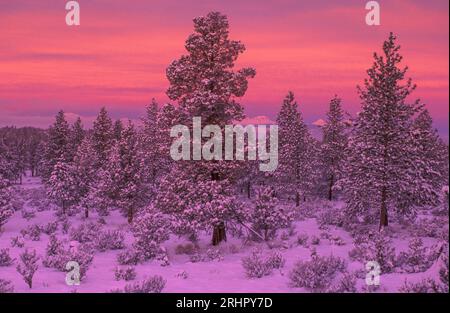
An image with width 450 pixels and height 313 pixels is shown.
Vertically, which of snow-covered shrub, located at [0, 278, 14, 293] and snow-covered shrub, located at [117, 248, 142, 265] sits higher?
snow-covered shrub, located at [0, 278, 14, 293]

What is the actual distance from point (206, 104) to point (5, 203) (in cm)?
1563

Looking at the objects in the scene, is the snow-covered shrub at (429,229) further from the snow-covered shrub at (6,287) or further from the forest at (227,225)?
the snow-covered shrub at (6,287)

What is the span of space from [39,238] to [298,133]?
90.9 ft

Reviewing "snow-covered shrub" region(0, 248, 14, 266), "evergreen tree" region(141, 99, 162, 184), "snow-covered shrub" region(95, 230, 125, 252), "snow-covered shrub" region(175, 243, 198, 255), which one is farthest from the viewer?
"evergreen tree" region(141, 99, 162, 184)

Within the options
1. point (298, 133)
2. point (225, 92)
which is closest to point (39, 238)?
point (225, 92)

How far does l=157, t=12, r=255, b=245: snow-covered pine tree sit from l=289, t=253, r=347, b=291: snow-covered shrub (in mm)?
5842

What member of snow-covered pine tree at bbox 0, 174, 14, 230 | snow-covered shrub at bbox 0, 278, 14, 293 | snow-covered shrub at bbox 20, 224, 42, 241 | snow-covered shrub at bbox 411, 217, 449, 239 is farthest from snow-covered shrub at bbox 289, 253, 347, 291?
snow-covered pine tree at bbox 0, 174, 14, 230

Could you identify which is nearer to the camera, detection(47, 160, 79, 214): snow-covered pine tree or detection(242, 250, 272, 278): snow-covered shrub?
detection(242, 250, 272, 278): snow-covered shrub

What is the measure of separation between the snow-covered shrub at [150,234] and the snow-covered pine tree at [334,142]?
29.4 metres

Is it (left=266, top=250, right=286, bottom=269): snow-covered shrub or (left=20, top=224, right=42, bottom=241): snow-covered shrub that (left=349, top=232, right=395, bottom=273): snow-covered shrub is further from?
(left=20, top=224, right=42, bottom=241): snow-covered shrub

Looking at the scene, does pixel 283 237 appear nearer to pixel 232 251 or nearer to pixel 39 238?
pixel 232 251

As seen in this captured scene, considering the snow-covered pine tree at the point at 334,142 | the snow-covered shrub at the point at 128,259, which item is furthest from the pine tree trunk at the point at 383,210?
the snow-covered pine tree at the point at 334,142

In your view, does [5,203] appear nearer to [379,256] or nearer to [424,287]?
[379,256]

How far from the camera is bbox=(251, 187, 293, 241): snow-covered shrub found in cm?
1978
